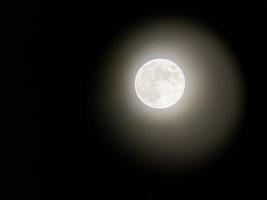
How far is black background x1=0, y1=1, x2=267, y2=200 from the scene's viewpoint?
543 cm

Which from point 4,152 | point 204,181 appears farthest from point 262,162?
point 4,152

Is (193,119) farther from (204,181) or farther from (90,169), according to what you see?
(90,169)

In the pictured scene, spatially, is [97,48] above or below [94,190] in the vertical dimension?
above

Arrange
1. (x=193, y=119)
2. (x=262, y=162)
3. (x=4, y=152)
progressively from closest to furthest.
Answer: (x=4, y=152) < (x=262, y=162) < (x=193, y=119)

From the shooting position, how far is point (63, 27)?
552 cm

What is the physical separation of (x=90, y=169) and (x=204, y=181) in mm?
2066

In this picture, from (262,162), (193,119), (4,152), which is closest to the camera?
(4,152)

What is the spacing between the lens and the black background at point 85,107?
543 centimetres

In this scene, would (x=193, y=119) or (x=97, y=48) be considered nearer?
(x=97, y=48)

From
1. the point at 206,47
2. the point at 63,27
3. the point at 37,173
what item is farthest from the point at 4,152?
→ the point at 206,47

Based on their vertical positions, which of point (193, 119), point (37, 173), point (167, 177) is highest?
point (193, 119)

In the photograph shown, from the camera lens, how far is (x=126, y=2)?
216 inches

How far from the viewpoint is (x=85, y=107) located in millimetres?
5945

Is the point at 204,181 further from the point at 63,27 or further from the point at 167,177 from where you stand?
the point at 63,27
